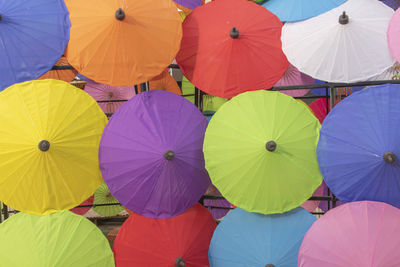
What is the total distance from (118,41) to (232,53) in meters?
0.85

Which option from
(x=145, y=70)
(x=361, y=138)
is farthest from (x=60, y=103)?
(x=361, y=138)

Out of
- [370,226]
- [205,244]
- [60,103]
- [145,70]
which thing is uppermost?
[145,70]

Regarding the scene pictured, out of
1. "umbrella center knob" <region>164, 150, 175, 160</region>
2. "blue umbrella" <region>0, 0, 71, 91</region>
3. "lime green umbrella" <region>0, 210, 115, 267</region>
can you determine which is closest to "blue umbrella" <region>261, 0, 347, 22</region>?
"umbrella center knob" <region>164, 150, 175, 160</region>

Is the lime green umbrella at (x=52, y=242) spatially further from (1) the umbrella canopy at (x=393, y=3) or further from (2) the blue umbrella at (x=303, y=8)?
(1) the umbrella canopy at (x=393, y=3)

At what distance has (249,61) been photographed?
10.1ft

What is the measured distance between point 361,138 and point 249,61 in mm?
1006

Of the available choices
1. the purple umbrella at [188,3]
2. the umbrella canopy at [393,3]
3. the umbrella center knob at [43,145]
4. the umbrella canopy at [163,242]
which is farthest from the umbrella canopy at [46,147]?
the umbrella canopy at [393,3]

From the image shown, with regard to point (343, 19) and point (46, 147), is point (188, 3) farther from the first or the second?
point (46, 147)

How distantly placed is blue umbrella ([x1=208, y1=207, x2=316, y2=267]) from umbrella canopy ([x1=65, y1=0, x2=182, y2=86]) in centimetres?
124

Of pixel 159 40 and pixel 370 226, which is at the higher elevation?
pixel 159 40

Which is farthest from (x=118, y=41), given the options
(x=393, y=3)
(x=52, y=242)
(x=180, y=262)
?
(x=393, y=3)

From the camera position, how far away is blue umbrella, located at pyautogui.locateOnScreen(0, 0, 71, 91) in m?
2.76

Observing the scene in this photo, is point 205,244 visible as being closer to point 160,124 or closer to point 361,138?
point 160,124

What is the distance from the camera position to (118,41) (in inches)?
111
